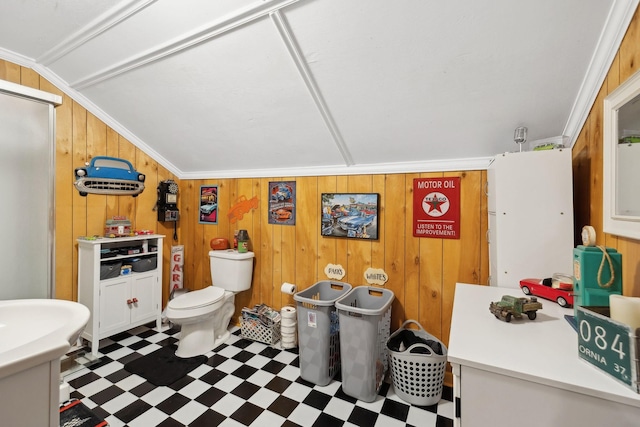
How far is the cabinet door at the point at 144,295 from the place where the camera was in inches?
101

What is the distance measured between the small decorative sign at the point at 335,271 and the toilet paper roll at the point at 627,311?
5.86 feet

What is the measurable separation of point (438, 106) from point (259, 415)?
7.02 ft

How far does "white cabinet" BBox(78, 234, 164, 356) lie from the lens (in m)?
2.27

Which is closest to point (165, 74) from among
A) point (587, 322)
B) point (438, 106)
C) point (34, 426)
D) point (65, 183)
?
point (65, 183)

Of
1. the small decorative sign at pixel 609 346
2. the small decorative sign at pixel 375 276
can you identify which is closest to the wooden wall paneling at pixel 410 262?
the small decorative sign at pixel 375 276

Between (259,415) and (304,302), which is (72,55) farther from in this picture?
(259,415)

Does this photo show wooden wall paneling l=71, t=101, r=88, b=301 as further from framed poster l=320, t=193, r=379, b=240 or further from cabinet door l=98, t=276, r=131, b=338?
framed poster l=320, t=193, r=379, b=240

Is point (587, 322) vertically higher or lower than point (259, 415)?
higher

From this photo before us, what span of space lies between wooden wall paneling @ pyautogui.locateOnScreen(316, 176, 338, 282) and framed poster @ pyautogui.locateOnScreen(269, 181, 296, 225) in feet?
0.94

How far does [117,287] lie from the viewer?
2.43 metres

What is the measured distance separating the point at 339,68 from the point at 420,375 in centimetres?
192

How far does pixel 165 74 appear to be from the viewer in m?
1.86

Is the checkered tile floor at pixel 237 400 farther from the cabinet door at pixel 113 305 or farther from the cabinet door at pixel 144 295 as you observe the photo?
the cabinet door at pixel 144 295

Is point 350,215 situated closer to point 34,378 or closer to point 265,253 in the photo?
point 265,253
